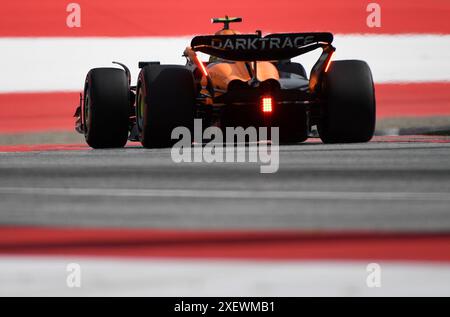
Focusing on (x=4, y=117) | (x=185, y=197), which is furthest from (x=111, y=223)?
(x=4, y=117)

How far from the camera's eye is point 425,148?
1204 cm

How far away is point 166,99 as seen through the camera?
12.3 m

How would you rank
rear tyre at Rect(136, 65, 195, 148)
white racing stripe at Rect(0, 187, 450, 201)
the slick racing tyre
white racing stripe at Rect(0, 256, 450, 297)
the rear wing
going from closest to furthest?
1. white racing stripe at Rect(0, 256, 450, 297)
2. white racing stripe at Rect(0, 187, 450, 201)
3. rear tyre at Rect(136, 65, 195, 148)
4. the rear wing
5. the slick racing tyre

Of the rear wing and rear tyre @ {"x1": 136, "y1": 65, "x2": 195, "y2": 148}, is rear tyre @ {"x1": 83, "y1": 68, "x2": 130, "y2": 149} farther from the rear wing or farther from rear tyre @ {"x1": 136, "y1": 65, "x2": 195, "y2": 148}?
the rear wing

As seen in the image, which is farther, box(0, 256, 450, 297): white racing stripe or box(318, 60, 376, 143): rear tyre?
box(318, 60, 376, 143): rear tyre

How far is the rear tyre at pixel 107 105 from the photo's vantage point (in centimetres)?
1316

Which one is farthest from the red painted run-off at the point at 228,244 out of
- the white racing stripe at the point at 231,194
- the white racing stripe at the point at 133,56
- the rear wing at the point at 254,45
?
the white racing stripe at the point at 133,56

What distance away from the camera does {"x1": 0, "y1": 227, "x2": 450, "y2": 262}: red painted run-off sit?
547cm

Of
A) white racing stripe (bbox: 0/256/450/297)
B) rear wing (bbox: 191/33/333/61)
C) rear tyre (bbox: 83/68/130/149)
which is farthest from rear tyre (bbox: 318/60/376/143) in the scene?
white racing stripe (bbox: 0/256/450/297)

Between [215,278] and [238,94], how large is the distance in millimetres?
7529

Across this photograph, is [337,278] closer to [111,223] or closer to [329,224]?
[329,224]

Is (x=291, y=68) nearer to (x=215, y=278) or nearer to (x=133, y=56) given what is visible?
(x=133, y=56)

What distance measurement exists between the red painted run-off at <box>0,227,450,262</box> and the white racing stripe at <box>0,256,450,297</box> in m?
0.20
